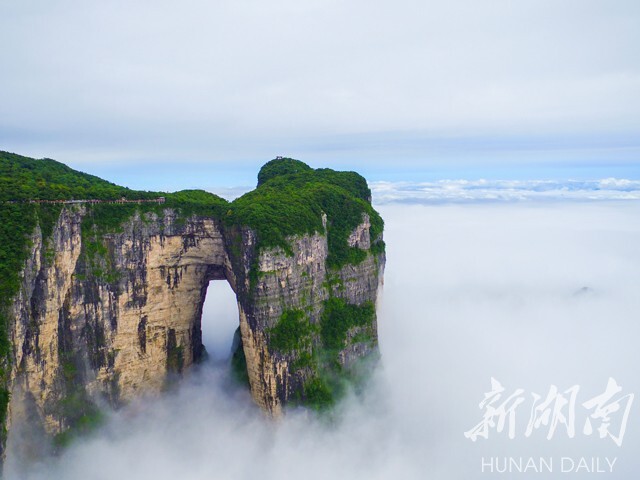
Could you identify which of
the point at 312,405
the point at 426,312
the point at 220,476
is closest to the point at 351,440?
the point at 312,405

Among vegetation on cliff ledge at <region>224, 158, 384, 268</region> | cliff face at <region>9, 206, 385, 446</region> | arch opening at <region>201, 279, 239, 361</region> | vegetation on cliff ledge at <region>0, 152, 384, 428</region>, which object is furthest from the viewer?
arch opening at <region>201, 279, 239, 361</region>

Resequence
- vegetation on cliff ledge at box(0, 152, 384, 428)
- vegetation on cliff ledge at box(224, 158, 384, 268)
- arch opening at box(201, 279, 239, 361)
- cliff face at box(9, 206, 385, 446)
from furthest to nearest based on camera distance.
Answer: arch opening at box(201, 279, 239, 361) < vegetation on cliff ledge at box(224, 158, 384, 268) < cliff face at box(9, 206, 385, 446) < vegetation on cliff ledge at box(0, 152, 384, 428)

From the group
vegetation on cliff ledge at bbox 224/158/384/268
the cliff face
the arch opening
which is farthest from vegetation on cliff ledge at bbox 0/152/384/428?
the arch opening

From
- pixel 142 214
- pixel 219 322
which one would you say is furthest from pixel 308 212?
pixel 219 322

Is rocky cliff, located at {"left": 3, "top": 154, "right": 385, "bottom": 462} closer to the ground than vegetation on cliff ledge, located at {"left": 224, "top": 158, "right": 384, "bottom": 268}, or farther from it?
closer to the ground

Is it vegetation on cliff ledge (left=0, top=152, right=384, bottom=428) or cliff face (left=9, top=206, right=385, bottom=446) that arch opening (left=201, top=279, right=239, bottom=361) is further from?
vegetation on cliff ledge (left=0, top=152, right=384, bottom=428)

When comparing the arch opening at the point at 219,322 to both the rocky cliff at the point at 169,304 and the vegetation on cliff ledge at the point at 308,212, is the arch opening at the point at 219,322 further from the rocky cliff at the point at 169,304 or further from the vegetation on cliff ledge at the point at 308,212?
the vegetation on cliff ledge at the point at 308,212
